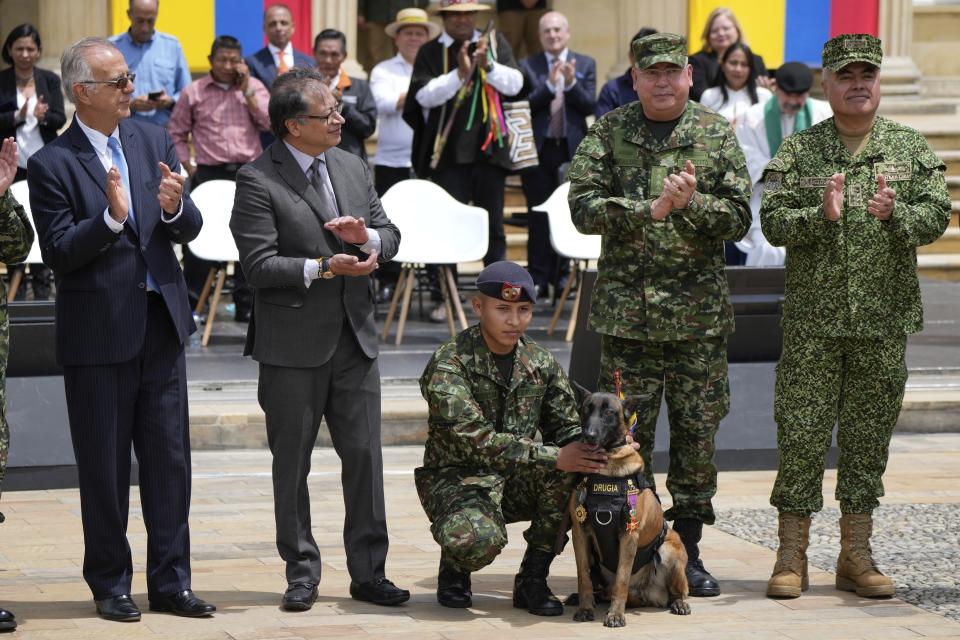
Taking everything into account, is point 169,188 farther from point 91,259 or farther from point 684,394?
point 684,394

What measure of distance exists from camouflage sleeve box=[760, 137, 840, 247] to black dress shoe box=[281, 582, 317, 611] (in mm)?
2072

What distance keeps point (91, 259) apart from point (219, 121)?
19.7 feet

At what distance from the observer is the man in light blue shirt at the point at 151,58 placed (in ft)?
38.8

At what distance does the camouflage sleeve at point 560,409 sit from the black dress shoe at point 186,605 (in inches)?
53.6

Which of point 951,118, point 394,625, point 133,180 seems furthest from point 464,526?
point 951,118

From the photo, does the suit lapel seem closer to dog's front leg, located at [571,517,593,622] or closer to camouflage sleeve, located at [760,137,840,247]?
dog's front leg, located at [571,517,593,622]

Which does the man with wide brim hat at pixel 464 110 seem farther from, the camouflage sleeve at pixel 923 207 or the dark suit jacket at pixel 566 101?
the camouflage sleeve at pixel 923 207

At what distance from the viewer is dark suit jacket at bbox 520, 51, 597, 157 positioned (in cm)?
1223

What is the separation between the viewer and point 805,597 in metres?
6.19

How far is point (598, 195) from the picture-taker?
20.4ft

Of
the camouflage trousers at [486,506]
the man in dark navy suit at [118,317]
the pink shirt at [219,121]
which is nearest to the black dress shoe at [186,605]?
the man in dark navy suit at [118,317]

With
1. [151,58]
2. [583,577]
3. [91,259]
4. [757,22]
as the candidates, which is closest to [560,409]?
[583,577]

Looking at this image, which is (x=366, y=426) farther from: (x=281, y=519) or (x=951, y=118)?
(x=951, y=118)

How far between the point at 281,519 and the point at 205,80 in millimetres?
6152
